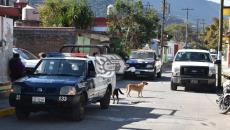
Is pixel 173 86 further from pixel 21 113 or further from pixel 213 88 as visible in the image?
pixel 21 113

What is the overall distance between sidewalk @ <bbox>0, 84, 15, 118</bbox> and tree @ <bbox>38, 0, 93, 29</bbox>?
22.5 metres

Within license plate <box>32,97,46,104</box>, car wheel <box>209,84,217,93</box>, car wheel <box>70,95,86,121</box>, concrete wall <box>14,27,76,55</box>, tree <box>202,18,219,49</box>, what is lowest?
car wheel <box>209,84,217,93</box>

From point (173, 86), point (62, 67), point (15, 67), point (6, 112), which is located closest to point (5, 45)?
point (15, 67)

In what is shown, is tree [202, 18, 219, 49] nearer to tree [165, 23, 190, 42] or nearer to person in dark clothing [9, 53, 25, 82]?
tree [165, 23, 190, 42]

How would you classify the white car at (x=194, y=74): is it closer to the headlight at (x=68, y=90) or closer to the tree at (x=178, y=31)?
the headlight at (x=68, y=90)

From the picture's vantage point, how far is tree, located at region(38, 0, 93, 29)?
42.0 meters

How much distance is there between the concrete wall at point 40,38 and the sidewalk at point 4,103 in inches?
565

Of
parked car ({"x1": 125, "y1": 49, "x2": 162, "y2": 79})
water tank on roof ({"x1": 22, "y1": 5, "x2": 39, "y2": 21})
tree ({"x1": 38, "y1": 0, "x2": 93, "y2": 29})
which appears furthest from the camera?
water tank on roof ({"x1": 22, "y1": 5, "x2": 39, "y2": 21})

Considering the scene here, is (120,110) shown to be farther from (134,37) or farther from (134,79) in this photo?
(134,37)

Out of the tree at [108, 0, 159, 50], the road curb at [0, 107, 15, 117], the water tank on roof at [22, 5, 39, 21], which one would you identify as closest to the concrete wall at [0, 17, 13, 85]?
the road curb at [0, 107, 15, 117]

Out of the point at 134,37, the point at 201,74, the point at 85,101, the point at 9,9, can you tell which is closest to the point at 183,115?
the point at 85,101

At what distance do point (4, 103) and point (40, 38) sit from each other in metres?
16.8

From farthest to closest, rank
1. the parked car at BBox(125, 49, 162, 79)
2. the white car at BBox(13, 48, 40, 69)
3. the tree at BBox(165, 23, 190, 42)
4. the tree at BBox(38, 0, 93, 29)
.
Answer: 1. the tree at BBox(165, 23, 190, 42)
2. the tree at BBox(38, 0, 93, 29)
3. the parked car at BBox(125, 49, 162, 79)
4. the white car at BBox(13, 48, 40, 69)

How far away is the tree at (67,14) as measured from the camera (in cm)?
4202
